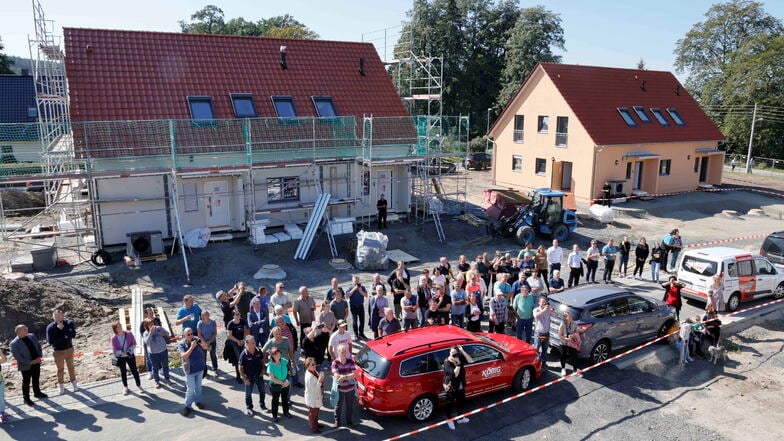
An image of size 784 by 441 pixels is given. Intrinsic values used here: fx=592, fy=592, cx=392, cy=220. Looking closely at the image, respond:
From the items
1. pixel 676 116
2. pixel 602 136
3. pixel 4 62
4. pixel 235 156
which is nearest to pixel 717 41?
pixel 676 116

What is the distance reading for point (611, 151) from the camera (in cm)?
2989

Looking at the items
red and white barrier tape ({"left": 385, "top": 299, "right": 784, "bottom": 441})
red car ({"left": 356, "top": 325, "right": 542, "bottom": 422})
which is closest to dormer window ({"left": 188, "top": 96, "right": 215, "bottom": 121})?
red car ({"left": 356, "top": 325, "right": 542, "bottom": 422})

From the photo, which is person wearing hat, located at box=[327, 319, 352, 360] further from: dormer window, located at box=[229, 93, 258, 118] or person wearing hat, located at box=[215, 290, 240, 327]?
dormer window, located at box=[229, 93, 258, 118]

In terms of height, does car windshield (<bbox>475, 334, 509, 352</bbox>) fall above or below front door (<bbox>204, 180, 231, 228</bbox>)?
below

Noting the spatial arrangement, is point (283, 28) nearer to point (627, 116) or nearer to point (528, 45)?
point (528, 45)

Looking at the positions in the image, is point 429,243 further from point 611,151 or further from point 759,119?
point 759,119

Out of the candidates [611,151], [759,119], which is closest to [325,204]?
[611,151]

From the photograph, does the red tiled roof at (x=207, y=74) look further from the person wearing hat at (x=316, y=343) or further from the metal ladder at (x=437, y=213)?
the person wearing hat at (x=316, y=343)

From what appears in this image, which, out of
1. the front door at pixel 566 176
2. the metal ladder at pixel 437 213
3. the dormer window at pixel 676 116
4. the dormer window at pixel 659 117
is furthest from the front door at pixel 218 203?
the dormer window at pixel 676 116

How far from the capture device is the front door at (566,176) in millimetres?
32056

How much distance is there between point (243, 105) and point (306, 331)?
42.1 ft

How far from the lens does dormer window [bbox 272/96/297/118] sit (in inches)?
883

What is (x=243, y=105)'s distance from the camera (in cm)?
2189

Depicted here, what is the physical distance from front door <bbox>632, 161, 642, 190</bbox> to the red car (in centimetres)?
2413
